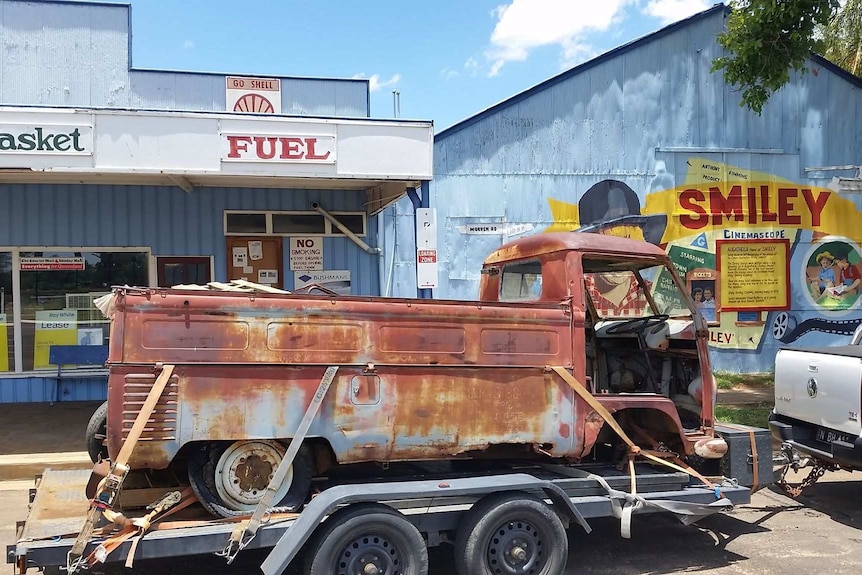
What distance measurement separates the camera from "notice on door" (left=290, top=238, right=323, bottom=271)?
10625 mm

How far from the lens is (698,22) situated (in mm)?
Answer: 12344

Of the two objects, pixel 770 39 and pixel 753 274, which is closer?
pixel 770 39

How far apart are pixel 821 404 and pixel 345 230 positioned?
685 cm

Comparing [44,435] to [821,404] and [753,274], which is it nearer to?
[821,404]

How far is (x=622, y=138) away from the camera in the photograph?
12.1 metres

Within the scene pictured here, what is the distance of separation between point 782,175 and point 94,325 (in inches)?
466

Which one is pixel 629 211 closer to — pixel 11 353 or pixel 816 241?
pixel 816 241

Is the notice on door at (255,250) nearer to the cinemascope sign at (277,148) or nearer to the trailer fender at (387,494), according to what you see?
the cinemascope sign at (277,148)

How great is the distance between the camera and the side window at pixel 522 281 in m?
5.48

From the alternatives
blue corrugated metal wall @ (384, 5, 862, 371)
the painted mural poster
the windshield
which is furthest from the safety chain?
the painted mural poster

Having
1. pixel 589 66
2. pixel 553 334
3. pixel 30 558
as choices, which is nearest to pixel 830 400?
pixel 553 334

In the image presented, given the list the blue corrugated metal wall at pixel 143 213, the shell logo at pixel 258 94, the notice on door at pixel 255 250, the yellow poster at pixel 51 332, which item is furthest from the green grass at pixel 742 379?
→ the shell logo at pixel 258 94

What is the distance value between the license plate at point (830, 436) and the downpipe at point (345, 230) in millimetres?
6623

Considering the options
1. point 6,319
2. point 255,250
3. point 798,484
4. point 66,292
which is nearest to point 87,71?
point 66,292
